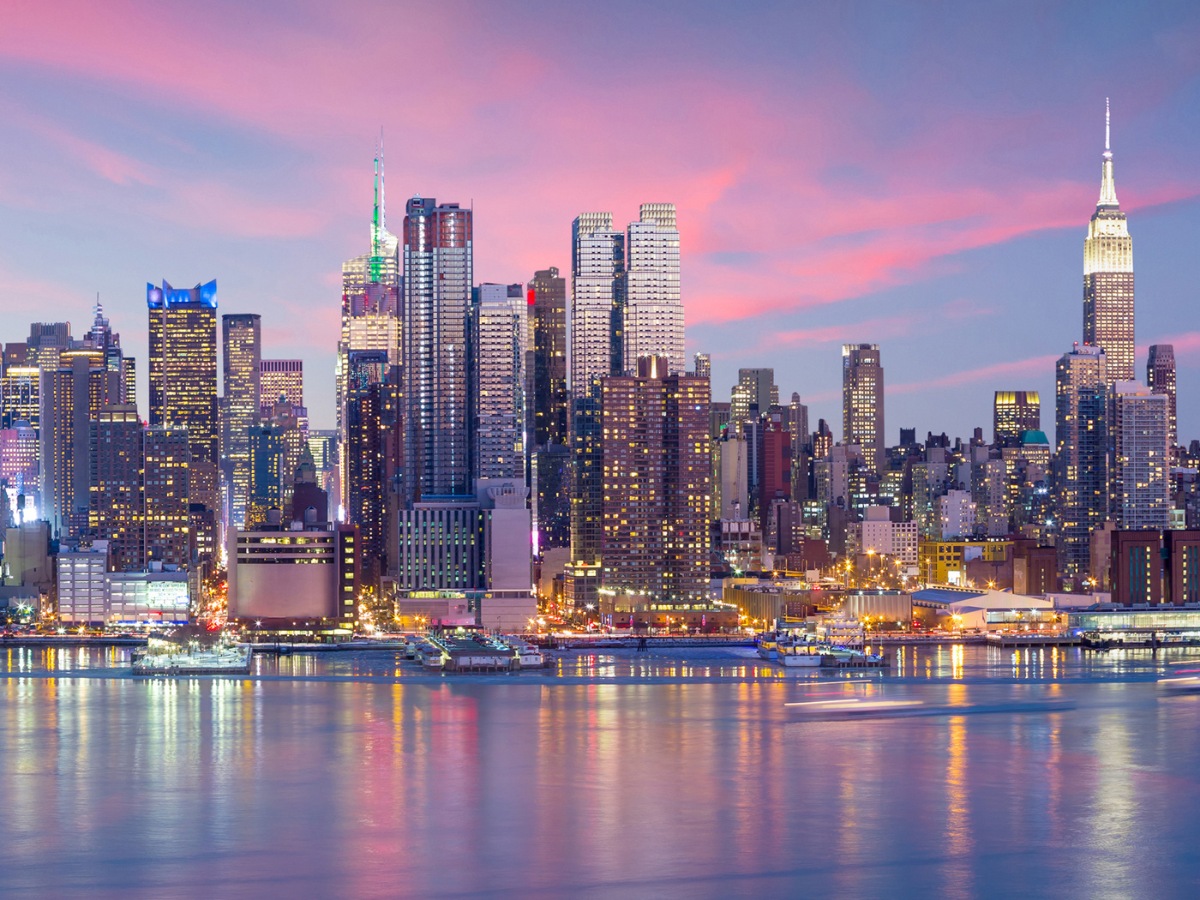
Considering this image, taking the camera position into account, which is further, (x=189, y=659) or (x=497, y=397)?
(x=497, y=397)

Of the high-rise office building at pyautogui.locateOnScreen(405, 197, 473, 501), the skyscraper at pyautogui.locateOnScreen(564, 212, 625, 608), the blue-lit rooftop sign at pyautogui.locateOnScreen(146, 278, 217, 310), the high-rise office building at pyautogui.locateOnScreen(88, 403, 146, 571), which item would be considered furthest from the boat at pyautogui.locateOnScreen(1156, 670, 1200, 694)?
the blue-lit rooftop sign at pyautogui.locateOnScreen(146, 278, 217, 310)

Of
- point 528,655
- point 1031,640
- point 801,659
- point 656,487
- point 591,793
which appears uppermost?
point 656,487

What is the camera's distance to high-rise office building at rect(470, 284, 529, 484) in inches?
5728

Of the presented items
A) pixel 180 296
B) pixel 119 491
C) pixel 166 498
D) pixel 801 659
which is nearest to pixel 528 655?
pixel 801 659

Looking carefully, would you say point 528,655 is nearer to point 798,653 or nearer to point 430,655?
point 430,655

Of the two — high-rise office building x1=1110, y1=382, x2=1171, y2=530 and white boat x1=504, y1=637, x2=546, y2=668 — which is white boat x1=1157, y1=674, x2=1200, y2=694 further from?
high-rise office building x1=1110, y1=382, x2=1171, y2=530

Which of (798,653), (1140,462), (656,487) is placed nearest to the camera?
(798,653)

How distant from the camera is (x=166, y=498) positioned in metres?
133

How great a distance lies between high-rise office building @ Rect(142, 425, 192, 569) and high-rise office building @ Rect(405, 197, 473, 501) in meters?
20.2

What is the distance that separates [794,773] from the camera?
41094 mm

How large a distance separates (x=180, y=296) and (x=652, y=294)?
170 ft

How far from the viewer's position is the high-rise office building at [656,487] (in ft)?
345

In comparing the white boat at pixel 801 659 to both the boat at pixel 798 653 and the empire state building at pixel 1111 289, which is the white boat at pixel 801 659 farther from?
the empire state building at pixel 1111 289

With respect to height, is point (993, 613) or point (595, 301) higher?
point (595, 301)
